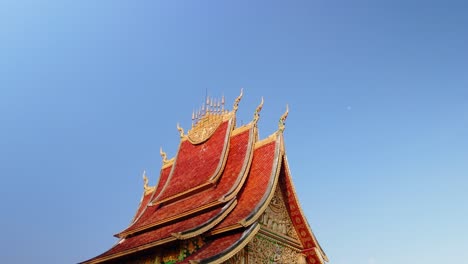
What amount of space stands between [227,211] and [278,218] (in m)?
1.72

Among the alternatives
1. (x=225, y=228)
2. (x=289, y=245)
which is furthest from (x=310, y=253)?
(x=225, y=228)

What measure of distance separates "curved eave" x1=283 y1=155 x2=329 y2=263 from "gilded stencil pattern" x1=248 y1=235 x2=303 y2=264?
0.39 meters

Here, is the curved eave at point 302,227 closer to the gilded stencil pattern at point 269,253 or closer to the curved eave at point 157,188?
the gilded stencil pattern at point 269,253

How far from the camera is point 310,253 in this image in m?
13.2

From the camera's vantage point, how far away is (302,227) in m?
13.2

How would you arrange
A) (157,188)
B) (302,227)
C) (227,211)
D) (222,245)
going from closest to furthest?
1. (222,245)
2. (227,211)
3. (302,227)
4. (157,188)

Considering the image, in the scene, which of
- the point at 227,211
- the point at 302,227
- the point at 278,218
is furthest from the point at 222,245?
the point at 302,227

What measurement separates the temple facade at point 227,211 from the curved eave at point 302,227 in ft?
0.09

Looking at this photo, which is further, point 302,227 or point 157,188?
point 157,188

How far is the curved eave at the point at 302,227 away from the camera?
42.9 ft

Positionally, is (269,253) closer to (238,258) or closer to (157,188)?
(238,258)

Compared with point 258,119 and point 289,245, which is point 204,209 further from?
point 258,119

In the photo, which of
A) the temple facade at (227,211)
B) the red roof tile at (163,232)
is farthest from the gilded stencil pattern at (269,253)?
the red roof tile at (163,232)

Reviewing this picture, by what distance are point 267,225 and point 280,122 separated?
124 inches
